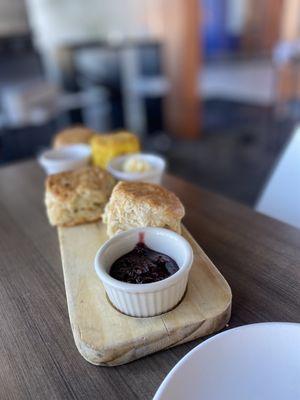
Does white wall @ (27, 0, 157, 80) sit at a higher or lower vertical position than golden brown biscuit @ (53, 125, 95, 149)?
higher

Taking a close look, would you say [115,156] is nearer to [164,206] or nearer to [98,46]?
[164,206]

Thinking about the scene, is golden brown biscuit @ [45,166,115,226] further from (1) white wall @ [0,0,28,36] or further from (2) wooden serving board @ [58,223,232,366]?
(1) white wall @ [0,0,28,36]

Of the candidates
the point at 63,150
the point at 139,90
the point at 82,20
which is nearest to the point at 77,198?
the point at 63,150

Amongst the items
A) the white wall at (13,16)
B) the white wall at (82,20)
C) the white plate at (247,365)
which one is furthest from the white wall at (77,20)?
the white plate at (247,365)

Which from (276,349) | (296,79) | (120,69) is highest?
(276,349)

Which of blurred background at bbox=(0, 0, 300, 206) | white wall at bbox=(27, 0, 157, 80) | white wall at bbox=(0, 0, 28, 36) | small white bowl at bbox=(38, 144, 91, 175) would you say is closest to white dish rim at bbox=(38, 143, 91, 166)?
small white bowl at bbox=(38, 144, 91, 175)

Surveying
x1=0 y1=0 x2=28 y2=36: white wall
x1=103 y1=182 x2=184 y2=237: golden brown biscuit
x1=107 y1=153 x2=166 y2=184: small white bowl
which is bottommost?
x1=107 y1=153 x2=166 y2=184: small white bowl

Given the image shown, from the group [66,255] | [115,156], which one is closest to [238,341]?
[66,255]
